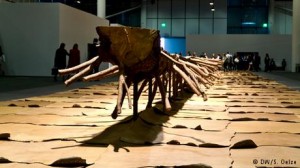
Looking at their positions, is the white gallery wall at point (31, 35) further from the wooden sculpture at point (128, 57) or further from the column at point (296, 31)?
the column at point (296, 31)

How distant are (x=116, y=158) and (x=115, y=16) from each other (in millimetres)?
37028

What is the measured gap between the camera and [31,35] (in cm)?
1927

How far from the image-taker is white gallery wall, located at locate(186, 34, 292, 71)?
115 feet

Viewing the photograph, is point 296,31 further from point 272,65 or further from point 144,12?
point 144,12

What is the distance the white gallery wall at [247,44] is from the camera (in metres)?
35.0

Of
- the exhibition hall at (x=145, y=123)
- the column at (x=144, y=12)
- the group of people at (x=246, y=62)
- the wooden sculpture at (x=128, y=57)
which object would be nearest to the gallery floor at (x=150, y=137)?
the exhibition hall at (x=145, y=123)

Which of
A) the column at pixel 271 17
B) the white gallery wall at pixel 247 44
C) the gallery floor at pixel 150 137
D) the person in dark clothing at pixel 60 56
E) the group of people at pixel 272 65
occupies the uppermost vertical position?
the column at pixel 271 17

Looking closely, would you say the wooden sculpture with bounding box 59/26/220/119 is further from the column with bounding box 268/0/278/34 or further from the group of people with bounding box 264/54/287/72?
the column with bounding box 268/0/278/34

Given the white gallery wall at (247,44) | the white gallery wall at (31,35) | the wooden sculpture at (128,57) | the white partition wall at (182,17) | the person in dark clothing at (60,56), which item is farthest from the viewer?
the white partition wall at (182,17)

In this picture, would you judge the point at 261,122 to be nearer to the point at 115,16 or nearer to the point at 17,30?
the point at 17,30

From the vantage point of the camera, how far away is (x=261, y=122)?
557cm

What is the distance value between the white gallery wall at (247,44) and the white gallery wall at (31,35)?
1816cm

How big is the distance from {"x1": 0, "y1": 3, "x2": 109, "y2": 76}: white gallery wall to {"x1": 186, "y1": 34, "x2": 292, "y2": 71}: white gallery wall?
18157 mm

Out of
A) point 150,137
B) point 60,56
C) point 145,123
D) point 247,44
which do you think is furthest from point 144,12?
point 150,137
